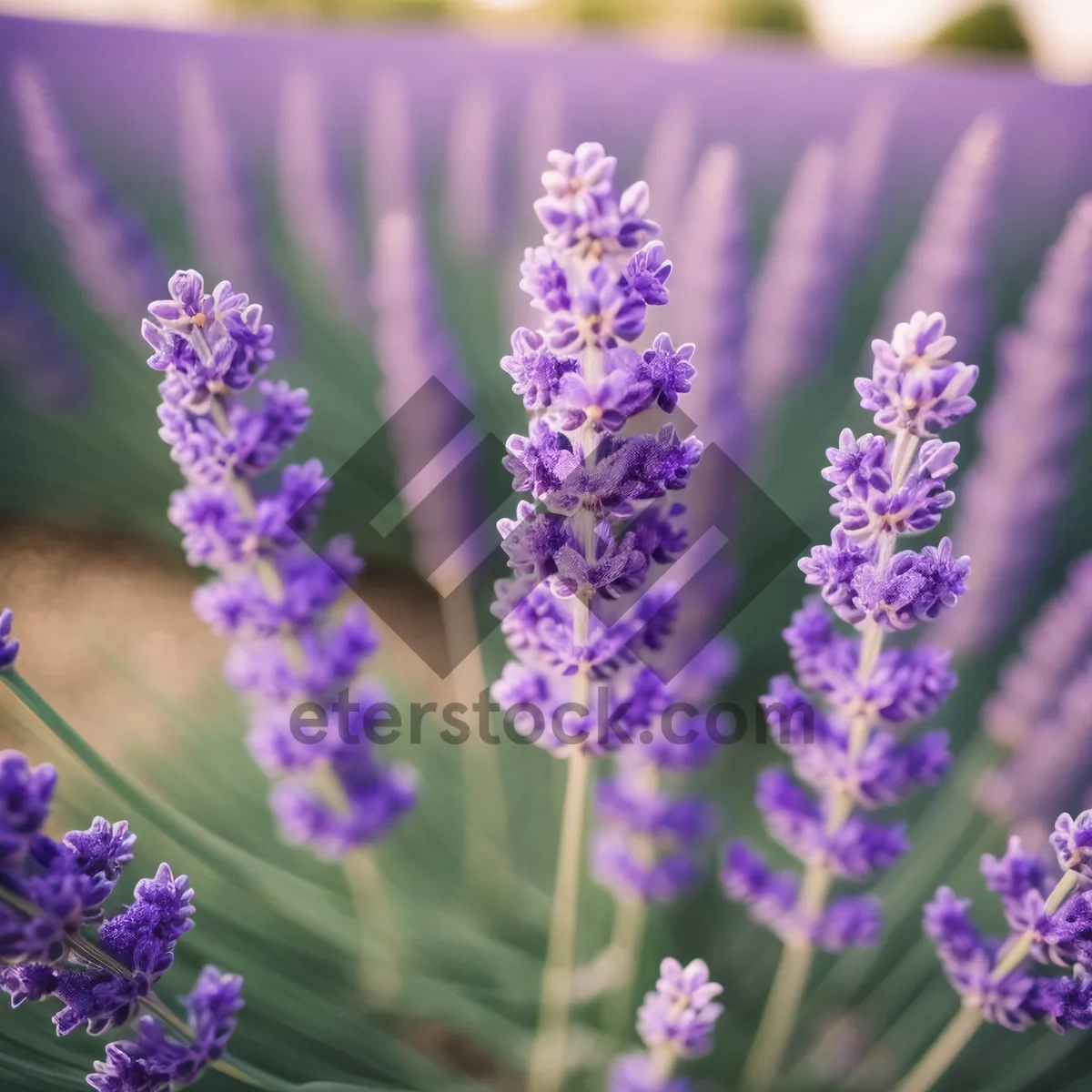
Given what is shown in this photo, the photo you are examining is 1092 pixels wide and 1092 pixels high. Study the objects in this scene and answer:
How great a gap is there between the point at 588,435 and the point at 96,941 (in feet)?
1.76

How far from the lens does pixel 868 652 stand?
2.44 ft

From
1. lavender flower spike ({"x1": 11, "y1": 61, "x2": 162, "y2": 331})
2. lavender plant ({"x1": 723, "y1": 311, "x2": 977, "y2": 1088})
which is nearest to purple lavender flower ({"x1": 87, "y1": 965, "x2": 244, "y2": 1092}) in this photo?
lavender plant ({"x1": 723, "y1": 311, "x2": 977, "y2": 1088})

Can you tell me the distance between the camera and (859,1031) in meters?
1.30

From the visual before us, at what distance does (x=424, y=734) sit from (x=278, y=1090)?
0.92 metres

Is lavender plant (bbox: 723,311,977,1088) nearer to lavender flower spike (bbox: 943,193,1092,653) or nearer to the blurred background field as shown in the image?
the blurred background field

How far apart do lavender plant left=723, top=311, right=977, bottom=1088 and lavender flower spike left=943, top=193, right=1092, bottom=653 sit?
59 centimetres

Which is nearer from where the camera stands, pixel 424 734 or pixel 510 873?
pixel 510 873

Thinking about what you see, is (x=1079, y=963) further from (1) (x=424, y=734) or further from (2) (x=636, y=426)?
(1) (x=424, y=734)

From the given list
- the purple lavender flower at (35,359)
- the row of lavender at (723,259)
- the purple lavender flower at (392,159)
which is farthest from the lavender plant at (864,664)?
the purple lavender flower at (35,359)

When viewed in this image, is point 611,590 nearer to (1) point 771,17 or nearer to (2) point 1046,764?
(2) point 1046,764

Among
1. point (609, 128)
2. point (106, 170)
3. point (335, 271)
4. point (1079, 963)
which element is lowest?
point (1079, 963)

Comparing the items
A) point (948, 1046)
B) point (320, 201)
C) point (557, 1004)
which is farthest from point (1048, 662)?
point (320, 201)

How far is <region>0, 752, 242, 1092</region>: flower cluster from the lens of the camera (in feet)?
1.77

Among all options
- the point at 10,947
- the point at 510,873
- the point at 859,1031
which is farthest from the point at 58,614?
the point at 859,1031
